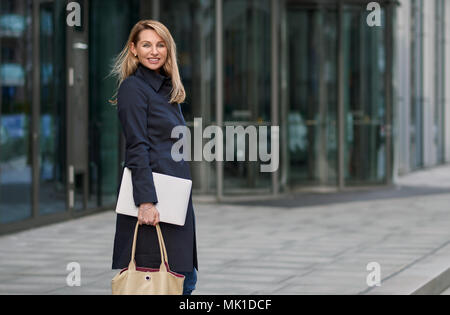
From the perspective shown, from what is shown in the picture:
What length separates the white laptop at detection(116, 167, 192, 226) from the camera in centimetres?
404

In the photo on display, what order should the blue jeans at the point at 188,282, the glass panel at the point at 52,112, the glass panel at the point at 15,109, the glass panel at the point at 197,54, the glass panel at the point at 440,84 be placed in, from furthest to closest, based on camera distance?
the glass panel at the point at 440,84
the glass panel at the point at 197,54
the glass panel at the point at 52,112
the glass panel at the point at 15,109
the blue jeans at the point at 188,282

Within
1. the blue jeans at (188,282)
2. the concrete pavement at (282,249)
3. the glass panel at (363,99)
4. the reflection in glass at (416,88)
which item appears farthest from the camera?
the reflection in glass at (416,88)

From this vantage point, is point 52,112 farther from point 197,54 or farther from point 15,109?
point 197,54

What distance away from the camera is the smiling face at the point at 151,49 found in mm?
4141

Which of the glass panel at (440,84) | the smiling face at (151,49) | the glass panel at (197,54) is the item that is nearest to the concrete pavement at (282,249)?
the glass panel at (197,54)

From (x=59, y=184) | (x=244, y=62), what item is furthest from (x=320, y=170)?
(x=59, y=184)

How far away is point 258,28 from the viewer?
46.7ft

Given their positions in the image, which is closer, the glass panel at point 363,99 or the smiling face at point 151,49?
the smiling face at point 151,49

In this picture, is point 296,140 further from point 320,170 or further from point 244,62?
point 244,62

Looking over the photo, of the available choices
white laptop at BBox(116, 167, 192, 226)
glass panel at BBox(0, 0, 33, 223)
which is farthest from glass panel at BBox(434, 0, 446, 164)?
white laptop at BBox(116, 167, 192, 226)

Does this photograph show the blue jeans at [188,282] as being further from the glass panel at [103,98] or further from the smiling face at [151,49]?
the glass panel at [103,98]

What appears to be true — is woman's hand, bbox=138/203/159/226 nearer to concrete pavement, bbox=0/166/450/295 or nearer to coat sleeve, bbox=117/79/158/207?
coat sleeve, bbox=117/79/158/207

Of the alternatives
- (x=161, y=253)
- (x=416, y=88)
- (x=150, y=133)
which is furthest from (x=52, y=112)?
(x=416, y=88)

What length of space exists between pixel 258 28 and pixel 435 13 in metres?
12.3
